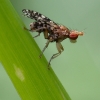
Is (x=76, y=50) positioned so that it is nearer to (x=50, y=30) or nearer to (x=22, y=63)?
(x=50, y=30)

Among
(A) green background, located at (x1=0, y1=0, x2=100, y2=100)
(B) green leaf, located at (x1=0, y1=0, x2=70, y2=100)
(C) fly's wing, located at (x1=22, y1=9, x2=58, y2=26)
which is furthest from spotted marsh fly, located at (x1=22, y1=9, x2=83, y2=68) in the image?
(B) green leaf, located at (x1=0, y1=0, x2=70, y2=100)

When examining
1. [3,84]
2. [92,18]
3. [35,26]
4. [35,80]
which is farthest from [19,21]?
[92,18]

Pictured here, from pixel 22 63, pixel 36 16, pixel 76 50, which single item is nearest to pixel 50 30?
pixel 36 16

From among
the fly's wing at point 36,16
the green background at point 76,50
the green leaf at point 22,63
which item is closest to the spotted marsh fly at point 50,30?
the fly's wing at point 36,16

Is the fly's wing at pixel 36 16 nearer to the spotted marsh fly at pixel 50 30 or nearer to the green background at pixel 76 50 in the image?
the spotted marsh fly at pixel 50 30

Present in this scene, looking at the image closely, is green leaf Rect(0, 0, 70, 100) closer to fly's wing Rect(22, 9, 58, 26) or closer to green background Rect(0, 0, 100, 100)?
fly's wing Rect(22, 9, 58, 26)

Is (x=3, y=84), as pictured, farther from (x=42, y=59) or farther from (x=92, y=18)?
(x=42, y=59)
